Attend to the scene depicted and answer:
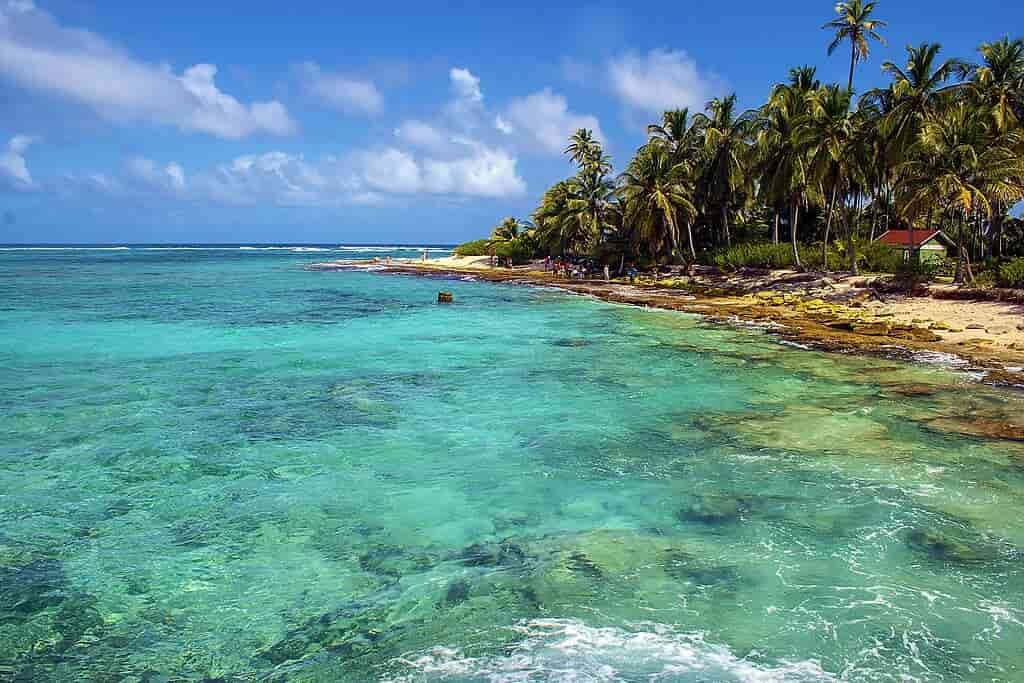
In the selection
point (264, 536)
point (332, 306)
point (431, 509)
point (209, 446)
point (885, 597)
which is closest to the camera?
point (885, 597)

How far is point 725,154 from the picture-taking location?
166ft

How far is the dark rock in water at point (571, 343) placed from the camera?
25.6 meters

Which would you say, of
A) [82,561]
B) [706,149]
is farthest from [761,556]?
[706,149]

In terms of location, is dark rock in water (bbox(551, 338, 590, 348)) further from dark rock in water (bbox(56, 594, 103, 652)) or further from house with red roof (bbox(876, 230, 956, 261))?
house with red roof (bbox(876, 230, 956, 261))

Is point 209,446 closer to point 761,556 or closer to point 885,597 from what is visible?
point 761,556

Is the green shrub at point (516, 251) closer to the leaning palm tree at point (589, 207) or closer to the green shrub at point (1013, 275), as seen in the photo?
the leaning palm tree at point (589, 207)

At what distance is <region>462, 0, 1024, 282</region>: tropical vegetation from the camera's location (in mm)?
31500

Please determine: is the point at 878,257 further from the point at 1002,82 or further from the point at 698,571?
the point at 698,571

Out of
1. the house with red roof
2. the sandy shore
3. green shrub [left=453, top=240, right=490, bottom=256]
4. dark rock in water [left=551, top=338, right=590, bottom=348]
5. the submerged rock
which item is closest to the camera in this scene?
the submerged rock

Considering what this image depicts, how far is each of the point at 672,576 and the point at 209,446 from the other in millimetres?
9116

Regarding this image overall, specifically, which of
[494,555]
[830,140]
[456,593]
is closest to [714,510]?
[494,555]

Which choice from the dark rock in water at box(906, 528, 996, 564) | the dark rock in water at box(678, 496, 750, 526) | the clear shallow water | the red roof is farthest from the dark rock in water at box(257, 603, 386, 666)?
the red roof

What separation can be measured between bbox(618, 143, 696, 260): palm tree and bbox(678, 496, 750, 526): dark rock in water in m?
41.2

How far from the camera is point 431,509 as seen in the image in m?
10.1
